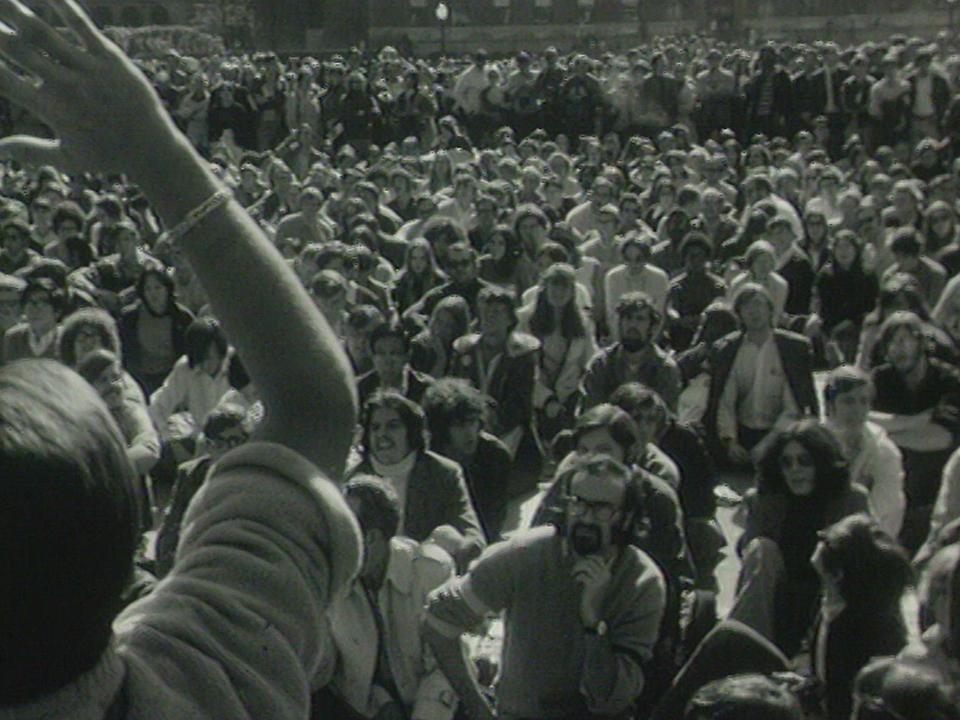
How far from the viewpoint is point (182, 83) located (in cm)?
2350

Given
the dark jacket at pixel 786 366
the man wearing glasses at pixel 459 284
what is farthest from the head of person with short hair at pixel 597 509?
the man wearing glasses at pixel 459 284

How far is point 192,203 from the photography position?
1.29 meters

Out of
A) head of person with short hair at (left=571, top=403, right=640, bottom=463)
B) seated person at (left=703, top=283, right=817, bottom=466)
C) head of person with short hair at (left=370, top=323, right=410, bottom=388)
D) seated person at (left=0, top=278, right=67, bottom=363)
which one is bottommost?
seated person at (left=703, top=283, right=817, bottom=466)

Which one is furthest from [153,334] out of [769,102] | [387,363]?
[769,102]

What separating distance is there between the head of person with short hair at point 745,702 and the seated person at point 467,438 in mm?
3464

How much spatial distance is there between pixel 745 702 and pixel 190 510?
1661mm

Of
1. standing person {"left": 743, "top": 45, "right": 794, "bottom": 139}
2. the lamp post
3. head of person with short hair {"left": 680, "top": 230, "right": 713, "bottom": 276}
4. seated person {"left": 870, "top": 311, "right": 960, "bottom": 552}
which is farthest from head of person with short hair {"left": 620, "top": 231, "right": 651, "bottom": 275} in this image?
the lamp post

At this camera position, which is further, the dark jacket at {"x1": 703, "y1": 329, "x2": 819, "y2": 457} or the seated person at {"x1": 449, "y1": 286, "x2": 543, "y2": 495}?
the seated person at {"x1": 449, "y1": 286, "x2": 543, "y2": 495}

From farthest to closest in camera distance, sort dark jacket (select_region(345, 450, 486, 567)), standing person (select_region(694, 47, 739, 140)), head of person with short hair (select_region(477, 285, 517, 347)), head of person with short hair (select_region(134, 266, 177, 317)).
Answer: standing person (select_region(694, 47, 739, 140)), head of person with short hair (select_region(134, 266, 177, 317)), head of person with short hair (select_region(477, 285, 517, 347)), dark jacket (select_region(345, 450, 486, 567))

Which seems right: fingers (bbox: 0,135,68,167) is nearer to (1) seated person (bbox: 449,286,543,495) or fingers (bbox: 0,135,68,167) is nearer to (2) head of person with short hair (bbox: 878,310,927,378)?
(2) head of person with short hair (bbox: 878,310,927,378)

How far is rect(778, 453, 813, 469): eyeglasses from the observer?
4945 mm

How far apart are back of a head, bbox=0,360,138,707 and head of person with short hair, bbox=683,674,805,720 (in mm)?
1838

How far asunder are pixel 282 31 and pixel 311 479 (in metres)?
39.5

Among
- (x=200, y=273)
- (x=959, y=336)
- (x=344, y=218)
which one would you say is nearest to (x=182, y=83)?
(x=344, y=218)
